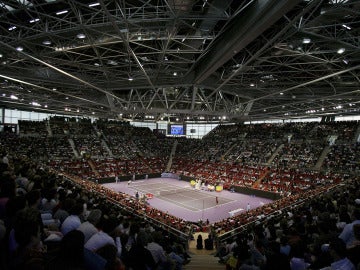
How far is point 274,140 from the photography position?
49.8 m

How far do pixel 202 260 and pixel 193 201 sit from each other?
20.0 m

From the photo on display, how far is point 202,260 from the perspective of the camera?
10.8 meters

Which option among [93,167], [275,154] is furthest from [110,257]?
[275,154]

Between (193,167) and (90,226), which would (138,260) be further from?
(193,167)

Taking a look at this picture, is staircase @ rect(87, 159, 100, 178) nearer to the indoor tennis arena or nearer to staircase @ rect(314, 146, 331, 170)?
the indoor tennis arena

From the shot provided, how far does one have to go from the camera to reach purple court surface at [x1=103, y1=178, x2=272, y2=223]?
25203 mm

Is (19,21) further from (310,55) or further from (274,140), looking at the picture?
(274,140)

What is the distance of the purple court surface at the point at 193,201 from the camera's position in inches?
992

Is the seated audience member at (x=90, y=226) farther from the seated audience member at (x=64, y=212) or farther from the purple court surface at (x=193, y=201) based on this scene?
the purple court surface at (x=193, y=201)

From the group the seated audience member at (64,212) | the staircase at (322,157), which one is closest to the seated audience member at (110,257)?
the seated audience member at (64,212)

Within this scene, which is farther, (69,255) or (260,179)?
(260,179)

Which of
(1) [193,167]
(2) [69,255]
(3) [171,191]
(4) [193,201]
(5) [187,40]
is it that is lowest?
(4) [193,201]

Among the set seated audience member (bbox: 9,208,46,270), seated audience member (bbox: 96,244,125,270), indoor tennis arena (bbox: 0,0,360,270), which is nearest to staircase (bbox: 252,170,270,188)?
indoor tennis arena (bbox: 0,0,360,270)

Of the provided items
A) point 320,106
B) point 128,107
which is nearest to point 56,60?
point 128,107
